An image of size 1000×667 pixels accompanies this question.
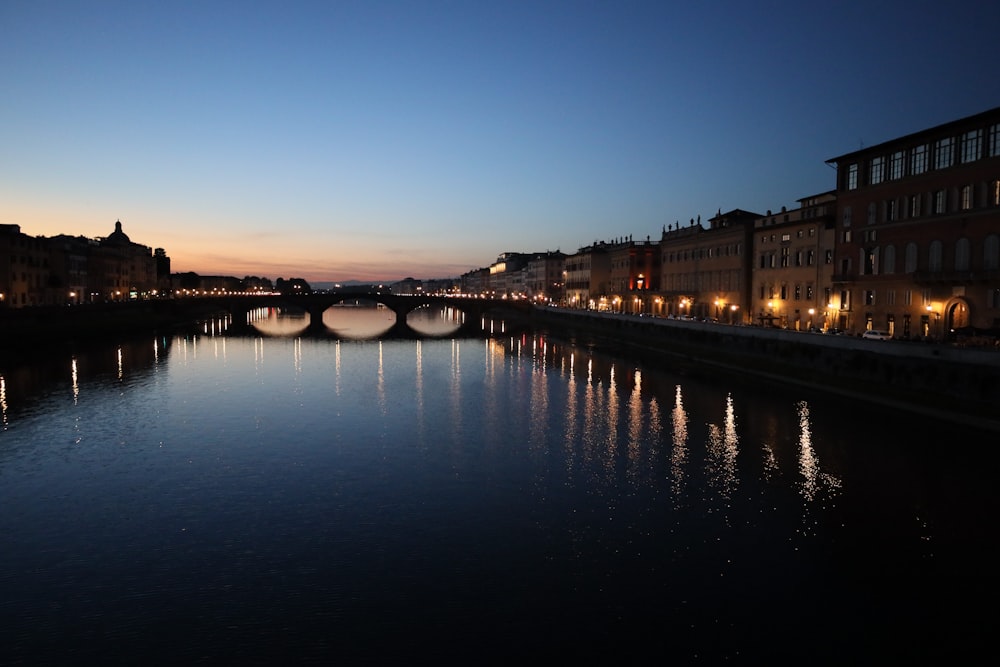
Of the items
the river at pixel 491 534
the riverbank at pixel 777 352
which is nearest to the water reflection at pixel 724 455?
the river at pixel 491 534

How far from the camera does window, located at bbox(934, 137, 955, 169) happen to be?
1772 inches

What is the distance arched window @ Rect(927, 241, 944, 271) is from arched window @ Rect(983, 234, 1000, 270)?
359cm

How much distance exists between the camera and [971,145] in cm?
4347

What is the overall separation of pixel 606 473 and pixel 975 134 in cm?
3597

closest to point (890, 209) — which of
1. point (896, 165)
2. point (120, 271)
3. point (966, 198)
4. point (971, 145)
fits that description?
point (896, 165)

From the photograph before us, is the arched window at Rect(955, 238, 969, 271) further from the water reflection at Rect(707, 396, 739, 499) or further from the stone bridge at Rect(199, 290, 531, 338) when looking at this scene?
the stone bridge at Rect(199, 290, 531, 338)

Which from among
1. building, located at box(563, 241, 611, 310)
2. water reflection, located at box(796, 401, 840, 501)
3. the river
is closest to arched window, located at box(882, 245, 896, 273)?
the river

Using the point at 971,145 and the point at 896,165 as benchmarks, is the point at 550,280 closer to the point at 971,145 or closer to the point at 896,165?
the point at 896,165

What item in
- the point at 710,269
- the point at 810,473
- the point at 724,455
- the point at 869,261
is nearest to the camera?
the point at 810,473

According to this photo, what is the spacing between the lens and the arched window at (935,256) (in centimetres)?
4653

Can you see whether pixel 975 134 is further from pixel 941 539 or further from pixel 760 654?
pixel 760 654

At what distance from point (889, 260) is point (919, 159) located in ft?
24.8

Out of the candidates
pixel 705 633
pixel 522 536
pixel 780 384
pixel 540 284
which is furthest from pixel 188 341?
pixel 540 284

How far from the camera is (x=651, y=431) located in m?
33.6
